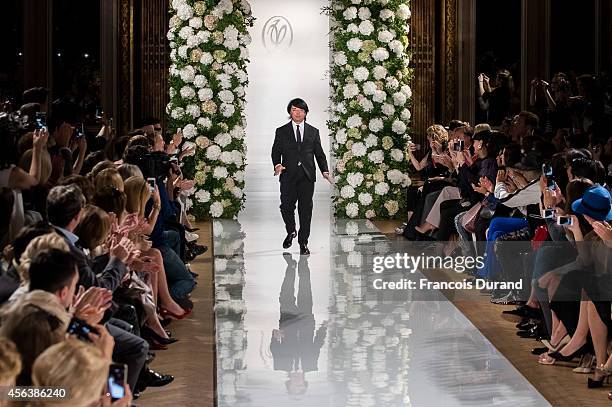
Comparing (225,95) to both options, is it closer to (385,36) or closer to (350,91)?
(350,91)

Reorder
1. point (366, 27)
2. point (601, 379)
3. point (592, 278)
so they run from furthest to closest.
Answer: point (366, 27) < point (592, 278) < point (601, 379)

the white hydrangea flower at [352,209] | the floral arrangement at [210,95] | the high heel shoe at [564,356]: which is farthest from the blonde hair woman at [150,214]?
the white hydrangea flower at [352,209]

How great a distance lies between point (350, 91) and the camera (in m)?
14.5

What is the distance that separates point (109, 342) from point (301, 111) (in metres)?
8.28

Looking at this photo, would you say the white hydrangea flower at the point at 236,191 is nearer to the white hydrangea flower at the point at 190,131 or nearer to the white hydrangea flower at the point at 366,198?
the white hydrangea flower at the point at 190,131

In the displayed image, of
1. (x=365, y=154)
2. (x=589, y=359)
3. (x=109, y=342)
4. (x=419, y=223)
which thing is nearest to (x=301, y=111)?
(x=419, y=223)

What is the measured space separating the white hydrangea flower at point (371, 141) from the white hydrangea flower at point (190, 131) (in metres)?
2.00

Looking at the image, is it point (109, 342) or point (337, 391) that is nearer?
point (109, 342)

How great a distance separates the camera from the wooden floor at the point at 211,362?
22.0ft

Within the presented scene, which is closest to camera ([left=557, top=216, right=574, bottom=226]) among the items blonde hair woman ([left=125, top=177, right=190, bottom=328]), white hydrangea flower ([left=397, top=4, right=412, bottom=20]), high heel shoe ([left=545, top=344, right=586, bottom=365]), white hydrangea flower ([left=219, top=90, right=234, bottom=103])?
high heel shoe ([left=545, top=344, right=586, bottom=365])

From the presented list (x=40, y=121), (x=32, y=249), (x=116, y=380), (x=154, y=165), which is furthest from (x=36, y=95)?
(x=116, y=380)

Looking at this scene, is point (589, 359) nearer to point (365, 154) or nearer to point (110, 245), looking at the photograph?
point (110, 245)

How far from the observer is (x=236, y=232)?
1377 centimetres

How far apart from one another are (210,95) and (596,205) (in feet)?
26.5
